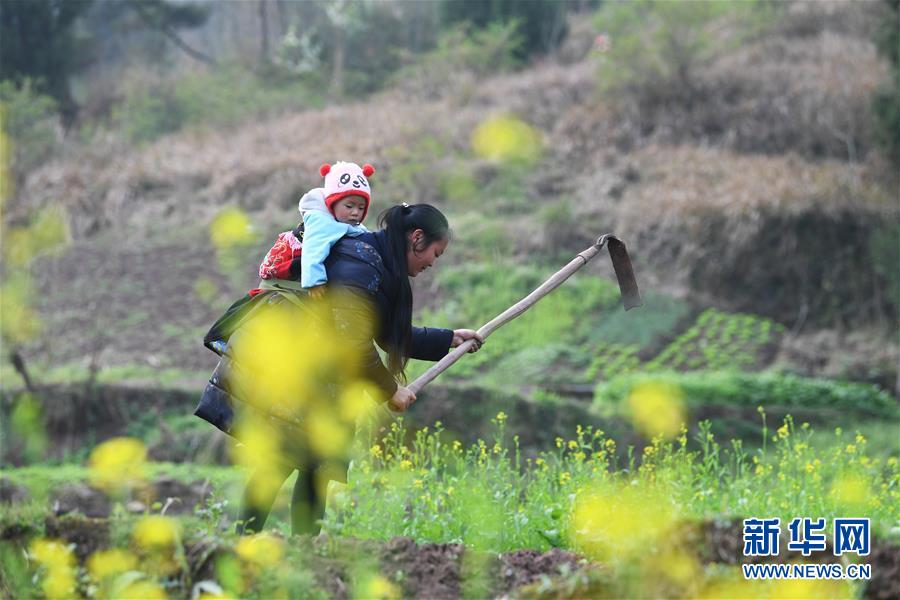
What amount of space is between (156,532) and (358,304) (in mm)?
1143

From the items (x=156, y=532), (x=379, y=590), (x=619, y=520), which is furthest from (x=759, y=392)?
(x=156, y=532)

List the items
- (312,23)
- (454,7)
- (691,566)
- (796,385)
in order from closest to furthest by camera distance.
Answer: (691,566), (796,385), (454,7), (312,23)

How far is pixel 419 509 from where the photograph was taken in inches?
202

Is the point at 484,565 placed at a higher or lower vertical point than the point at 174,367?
higher

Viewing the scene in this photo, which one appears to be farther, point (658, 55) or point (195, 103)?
point (195, 103)

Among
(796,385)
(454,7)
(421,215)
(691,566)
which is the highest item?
(454,7)

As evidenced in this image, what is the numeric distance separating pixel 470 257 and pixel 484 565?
1051 centimetres

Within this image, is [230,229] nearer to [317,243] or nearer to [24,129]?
[24,129]

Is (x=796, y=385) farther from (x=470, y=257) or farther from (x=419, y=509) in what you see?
(x=419, y=509)

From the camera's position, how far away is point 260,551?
358 centimetres

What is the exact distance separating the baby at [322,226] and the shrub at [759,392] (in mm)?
6046

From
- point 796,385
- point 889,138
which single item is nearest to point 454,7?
point 889,138

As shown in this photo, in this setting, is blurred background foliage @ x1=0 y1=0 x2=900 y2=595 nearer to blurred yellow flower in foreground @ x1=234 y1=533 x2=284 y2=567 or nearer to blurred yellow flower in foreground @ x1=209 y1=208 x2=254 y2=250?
blurred yellow flower in foreground @ x1=209 y1=208 x2=254 y2=250

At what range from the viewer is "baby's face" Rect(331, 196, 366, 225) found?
14.9 feet
